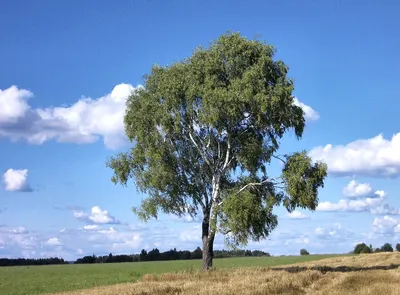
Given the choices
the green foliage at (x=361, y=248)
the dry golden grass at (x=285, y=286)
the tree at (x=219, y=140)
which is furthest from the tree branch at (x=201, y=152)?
the green foliage at (x=361, y=248)

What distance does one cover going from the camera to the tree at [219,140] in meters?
35.2

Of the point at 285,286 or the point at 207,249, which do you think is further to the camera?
the point at 207,249

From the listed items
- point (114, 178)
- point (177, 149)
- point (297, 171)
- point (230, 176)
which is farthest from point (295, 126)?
point (114, 178)

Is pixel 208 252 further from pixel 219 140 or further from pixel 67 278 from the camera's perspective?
pixel 67 278

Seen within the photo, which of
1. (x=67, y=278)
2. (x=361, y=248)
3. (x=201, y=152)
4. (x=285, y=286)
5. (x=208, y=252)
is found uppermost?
(x=201, y=152)

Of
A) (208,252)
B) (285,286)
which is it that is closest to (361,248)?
(208,252)

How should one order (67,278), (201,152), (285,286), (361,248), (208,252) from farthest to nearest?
(361,248) < (67,278) < (201,152) < (208,252) < (285,286)

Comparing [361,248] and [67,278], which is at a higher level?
[361,248]

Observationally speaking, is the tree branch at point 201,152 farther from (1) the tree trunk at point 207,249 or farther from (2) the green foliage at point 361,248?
(2) the green foliage at point 361,248

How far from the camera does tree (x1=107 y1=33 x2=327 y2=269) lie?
1388 inches

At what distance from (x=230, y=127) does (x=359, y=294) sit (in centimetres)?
1805

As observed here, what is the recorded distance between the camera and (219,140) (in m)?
37.7

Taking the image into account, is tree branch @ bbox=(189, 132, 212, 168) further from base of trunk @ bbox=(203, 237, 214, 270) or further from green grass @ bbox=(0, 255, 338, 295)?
green grass @ bbox=(0, 255, 338, 295)

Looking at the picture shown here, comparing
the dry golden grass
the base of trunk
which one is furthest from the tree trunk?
the dry golden grass
